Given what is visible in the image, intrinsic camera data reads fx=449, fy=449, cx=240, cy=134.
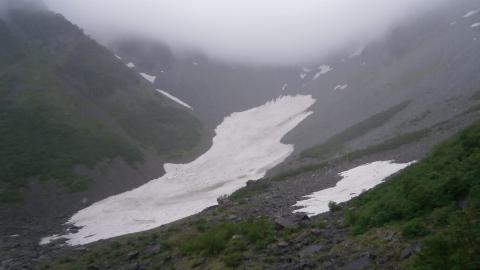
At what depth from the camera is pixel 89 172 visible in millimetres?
58469

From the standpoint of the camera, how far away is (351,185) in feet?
98.3

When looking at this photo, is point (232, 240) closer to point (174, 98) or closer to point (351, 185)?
point (351, 185)

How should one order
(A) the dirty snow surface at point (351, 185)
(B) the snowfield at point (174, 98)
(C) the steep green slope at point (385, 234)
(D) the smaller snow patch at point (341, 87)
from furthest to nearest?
(B) the snowfield at point (174, 98)
(D) the smaller snow patch at point (341, 87)
(A) the dirty snow surface at point (351, 185)
(C) the steep green slope at point (385, 234)

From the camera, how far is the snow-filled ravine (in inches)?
1624

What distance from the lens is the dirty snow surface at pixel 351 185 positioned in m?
25.4

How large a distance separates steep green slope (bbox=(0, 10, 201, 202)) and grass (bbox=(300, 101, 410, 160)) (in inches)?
1060

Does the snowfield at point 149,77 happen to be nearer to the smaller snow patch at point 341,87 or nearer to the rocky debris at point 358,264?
the smaller snow patch at point 341,87

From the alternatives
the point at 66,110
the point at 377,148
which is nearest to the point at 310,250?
the point at 377,148

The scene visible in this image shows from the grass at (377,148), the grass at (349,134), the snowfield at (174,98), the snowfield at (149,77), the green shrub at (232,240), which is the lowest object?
the green shrub at (232,240)

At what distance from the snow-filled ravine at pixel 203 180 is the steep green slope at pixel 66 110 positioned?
22.2 feet

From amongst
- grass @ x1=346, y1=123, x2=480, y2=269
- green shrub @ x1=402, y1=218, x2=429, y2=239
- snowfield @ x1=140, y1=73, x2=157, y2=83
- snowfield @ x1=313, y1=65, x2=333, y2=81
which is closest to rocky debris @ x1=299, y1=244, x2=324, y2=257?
grass @ x1=346, y1=123, x2=480, y2=269

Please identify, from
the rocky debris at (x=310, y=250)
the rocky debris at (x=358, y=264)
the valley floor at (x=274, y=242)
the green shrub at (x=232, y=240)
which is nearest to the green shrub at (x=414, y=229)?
the valley floor at (x=274, y=242)

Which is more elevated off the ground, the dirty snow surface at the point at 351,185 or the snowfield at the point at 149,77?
the snowfield at the point at 149,77

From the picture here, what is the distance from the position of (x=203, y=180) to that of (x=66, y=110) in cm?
3001
